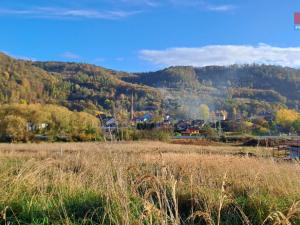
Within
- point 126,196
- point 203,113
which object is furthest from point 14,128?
point 203,113

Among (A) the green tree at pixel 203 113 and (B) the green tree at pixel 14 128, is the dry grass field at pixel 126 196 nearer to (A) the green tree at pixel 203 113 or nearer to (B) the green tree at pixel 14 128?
(B) the green tree at pixel 14 128

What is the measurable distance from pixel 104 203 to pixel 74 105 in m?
144

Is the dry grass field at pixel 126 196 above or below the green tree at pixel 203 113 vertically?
above

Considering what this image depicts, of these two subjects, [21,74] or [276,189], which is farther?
[21,74]

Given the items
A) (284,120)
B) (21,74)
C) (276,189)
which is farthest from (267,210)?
(21,74)

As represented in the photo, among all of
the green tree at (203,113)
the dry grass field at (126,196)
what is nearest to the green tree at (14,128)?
the dry grass field at (126,196)

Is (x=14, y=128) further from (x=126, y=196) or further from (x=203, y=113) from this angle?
(x=203, y=113)

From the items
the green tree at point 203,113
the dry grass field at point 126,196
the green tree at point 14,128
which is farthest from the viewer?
the green tree at point 203,113

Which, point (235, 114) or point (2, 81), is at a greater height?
point (2, 81)

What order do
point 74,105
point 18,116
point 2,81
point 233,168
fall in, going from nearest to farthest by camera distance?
point 233,168
point 18,116
point 74,105
point 2,81

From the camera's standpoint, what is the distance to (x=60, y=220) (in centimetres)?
495

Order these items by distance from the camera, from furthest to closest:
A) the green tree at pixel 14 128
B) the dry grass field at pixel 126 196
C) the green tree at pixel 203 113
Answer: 1. the green tree at pixel 203 113
2. the green tree at pixel 14 128
3. the dry grass field at pixel 126 196

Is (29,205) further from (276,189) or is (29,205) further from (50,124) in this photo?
(50,124)

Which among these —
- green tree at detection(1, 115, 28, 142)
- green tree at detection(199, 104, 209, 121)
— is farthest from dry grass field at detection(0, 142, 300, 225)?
green tree at detection(199, 104, 209, 121)
